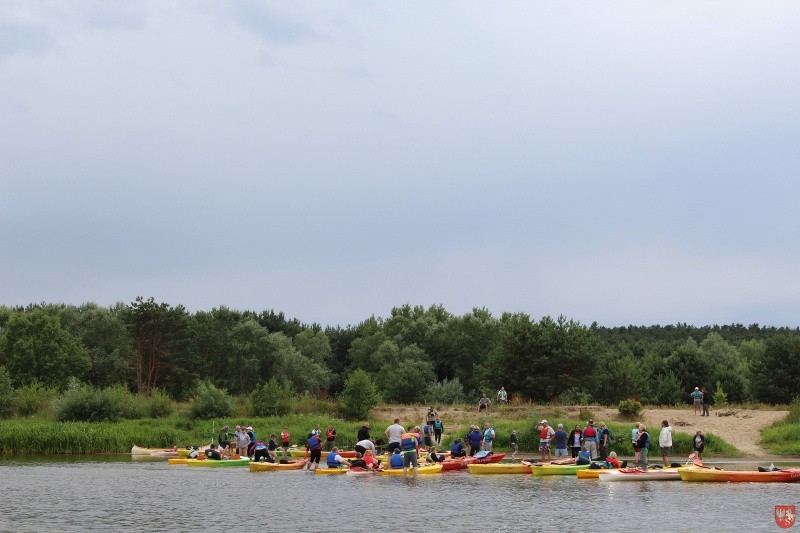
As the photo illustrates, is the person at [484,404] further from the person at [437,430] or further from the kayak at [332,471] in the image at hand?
the kayak at [332,471]

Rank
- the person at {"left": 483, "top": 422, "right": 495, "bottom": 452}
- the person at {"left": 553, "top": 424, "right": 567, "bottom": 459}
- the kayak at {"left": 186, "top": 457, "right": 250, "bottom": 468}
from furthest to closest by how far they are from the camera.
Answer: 1. the kayak at {"left": 186, "top": 457, "right": 250, "bottom": 468}
2. the person at {"left": 483, "top": 422, "right": 495, "bottom": 452}
3. the person at {"left": 553, "top": 424, "right": 567, "bottom": 459}

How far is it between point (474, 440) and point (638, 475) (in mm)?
10035

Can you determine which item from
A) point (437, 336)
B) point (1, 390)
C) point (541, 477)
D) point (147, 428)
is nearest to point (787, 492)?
point (541, 477)

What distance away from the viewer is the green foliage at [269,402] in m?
62.7

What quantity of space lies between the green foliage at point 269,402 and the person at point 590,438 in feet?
89.3

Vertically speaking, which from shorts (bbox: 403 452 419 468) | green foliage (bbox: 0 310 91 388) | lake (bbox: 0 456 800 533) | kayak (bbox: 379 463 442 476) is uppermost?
green foliage (bbox: 0 310 91 388)

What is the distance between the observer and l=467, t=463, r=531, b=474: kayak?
40.6 metres

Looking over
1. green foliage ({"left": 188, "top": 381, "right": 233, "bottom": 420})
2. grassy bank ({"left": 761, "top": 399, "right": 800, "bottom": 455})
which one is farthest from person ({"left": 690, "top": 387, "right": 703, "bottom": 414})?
green foliage ({"left": 188, "top": 381, "right": 233, "bottom": 420})

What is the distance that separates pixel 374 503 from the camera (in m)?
30.7

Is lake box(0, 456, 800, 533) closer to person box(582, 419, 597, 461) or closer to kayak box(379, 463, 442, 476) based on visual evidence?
kayak box(379, 463, 442, 476)

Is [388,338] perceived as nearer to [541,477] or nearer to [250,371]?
[250,371]

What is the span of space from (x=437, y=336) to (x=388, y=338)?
6.07 meters

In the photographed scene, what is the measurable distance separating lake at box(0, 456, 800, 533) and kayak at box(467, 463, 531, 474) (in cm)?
75

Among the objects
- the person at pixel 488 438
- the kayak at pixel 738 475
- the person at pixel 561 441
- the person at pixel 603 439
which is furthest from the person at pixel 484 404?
the kayak at pixel 738 475
